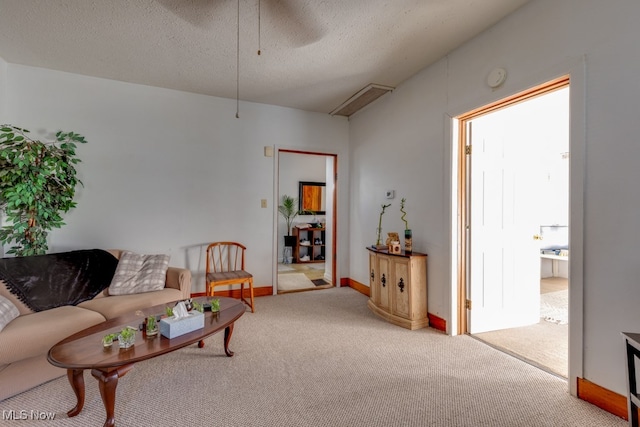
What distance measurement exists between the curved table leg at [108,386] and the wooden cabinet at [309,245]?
5.44 m

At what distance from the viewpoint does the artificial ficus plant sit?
257cm

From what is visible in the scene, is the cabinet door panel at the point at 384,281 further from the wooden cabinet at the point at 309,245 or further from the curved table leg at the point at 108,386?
the wooden cabinet at the point at 309,245

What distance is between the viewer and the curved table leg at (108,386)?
1.51 m

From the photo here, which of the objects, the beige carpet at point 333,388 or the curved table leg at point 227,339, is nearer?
the beige carpet at point 333,388

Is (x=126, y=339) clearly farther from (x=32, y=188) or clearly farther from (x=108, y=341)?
(x=32, y=188)

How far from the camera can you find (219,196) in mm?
3953

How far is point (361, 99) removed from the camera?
3.93 meters

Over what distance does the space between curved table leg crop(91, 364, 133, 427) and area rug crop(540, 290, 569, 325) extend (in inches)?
157

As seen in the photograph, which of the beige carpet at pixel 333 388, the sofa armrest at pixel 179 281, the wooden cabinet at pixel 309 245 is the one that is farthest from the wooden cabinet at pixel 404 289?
the wooden cabinet at pixel 309 245

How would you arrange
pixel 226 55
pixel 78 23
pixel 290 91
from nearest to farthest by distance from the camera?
pixel 78 23 < pixel 226 55 < pixel 290 91

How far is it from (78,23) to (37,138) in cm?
151

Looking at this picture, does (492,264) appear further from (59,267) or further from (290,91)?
(59,267)

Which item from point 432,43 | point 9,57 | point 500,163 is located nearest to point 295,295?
point 500,163

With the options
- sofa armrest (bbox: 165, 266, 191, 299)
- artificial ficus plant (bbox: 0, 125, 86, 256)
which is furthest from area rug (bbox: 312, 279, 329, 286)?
artificial ficus plant (bbox: 0, 125, 86, 256)
